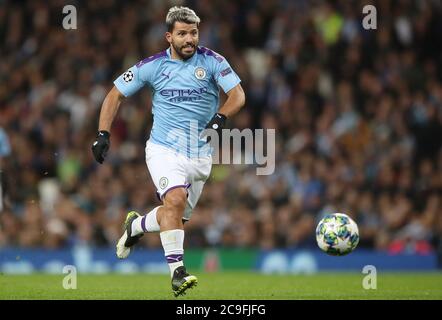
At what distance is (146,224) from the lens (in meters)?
11.3

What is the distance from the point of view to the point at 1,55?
843 inches

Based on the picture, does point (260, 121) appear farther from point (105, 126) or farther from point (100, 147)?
point (100, 147)

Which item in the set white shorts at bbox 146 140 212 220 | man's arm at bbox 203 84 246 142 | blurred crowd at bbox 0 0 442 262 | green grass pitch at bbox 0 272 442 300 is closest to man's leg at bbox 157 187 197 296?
white shorts at bbox 146 140 212 220

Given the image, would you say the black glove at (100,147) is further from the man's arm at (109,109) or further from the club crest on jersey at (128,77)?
the club crest on jersey at (128,77)

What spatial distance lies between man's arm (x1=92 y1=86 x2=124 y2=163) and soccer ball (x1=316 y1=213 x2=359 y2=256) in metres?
2.84

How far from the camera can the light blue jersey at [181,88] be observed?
10852mm

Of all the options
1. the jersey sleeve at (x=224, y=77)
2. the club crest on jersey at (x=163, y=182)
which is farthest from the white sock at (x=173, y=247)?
the jersey sleeve at (x=224, y=77)

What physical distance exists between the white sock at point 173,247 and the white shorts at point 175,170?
42cm

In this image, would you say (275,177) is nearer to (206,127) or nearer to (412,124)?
(412,124)

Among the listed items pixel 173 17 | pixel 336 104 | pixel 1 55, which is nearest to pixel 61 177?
pixel 1 55

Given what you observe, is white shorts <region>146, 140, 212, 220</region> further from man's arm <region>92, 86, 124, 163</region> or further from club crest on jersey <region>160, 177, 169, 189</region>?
man's arm <region>92, 86, 124, 163</region>

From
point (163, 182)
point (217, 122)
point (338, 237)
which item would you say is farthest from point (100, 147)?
point (338, 237)

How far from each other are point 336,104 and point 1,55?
689cm

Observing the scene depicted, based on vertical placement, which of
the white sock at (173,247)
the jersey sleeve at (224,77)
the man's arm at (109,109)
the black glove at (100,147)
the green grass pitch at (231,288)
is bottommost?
the green grass pitch at (231,288)
